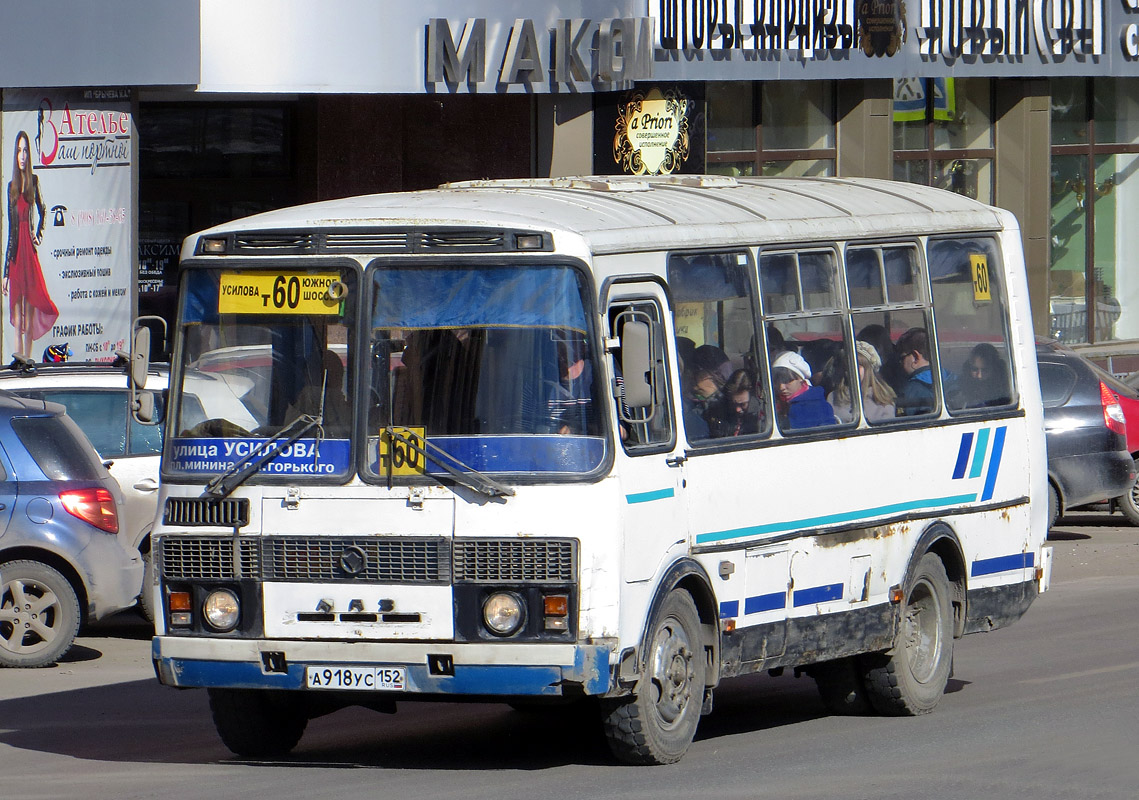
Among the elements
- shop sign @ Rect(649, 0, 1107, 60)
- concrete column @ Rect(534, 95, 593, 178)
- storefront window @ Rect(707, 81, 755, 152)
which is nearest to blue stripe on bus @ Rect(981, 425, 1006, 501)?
concrete column @ Rect(534, 95, 593, 178)

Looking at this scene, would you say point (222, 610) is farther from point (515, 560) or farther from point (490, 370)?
point (490, 370)

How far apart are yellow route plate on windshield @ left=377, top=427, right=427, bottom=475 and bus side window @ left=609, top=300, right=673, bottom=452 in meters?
0.81

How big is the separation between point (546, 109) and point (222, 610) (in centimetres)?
1409

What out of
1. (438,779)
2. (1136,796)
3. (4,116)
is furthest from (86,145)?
(1136,796)

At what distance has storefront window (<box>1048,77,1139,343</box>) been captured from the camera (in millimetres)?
29172

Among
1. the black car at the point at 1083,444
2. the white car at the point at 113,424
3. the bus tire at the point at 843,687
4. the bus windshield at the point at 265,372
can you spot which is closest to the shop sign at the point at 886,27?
the black car at the point at 1083,444

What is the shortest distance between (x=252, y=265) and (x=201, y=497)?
101 centimetres

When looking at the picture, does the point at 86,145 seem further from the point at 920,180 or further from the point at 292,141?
the point at 920,180

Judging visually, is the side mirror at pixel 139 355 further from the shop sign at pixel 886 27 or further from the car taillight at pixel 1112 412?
the shop sign at pixel 886 27

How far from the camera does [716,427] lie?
9141 millimetres

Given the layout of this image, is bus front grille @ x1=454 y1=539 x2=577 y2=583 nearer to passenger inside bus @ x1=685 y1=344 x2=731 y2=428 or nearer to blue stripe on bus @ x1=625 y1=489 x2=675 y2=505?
blue stripe on bus @ x1=625 y1=489 x2=675 y2=505

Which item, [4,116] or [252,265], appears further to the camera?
[4,116]

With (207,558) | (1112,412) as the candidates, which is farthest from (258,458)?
(1112,412)

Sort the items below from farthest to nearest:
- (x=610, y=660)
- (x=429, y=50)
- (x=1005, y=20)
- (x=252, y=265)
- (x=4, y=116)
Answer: (x=1005, y=20) < (x=429, y=50) < (x=4, y=116) < (x=252, y=265) < (x=610, y=660)
